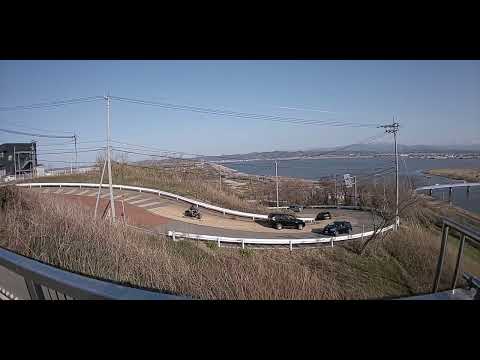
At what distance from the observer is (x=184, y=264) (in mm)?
5707

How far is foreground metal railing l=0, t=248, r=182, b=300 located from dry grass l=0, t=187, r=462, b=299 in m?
1.37

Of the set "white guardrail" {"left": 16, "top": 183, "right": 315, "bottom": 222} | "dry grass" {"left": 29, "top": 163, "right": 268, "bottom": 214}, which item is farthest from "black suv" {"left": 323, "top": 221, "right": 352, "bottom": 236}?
"dry grass" {"left": 29, "top": 163, "right": 268, "bottom": 214}

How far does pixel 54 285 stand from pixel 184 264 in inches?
187

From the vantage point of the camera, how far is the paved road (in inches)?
428

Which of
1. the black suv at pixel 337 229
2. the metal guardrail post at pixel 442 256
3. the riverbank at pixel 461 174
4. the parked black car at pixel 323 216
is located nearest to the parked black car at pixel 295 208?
the parked black car at pixel 323 216

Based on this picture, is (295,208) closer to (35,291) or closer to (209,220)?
(209,220)

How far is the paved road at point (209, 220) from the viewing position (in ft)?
35.7

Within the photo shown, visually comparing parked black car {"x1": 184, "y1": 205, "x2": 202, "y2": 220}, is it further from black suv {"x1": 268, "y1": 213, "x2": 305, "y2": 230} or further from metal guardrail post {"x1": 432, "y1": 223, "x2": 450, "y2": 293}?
metal guardrail post {"x1": 432, "y1": 223, "x2": 450, "y2": 293}

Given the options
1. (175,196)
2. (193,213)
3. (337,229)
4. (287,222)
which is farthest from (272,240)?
(175,196)

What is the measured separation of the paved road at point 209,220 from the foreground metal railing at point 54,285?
328 inches

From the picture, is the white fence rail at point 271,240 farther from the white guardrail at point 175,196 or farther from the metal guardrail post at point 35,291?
the metal guardrail post at point 35,291

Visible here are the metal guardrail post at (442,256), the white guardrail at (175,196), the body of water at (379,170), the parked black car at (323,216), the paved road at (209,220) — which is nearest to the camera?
the metal guardrail post at (442,256)
